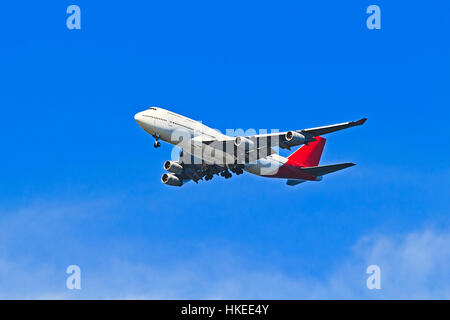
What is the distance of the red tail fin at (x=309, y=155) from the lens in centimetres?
7869

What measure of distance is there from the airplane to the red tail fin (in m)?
1.75

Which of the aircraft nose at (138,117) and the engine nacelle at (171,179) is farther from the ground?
the aircraft nose at (138,117)

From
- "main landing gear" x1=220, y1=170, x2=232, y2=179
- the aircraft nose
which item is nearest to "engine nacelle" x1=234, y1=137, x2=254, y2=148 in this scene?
"main landing gear" x1=220, y1=170, x2=232, y2=179

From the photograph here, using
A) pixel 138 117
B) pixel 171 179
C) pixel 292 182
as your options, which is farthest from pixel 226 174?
pixel 138 117

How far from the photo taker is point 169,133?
222 ft

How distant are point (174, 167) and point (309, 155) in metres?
17.7

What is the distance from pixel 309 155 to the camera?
79875 millimetres

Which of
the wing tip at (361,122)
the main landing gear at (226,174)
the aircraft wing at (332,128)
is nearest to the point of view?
the wing tip at (361,122)

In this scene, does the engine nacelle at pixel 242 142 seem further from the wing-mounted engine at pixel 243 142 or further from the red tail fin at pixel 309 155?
the red tail fin at pixel 309 155

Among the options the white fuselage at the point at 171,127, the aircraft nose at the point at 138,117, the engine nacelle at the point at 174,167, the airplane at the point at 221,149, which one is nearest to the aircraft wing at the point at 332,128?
the airplane at the point at 221,149

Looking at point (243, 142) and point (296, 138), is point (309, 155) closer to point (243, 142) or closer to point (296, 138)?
point (243, 142)

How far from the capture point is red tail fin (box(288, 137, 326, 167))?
7869 centimetres
